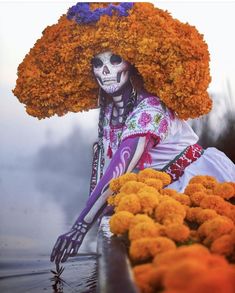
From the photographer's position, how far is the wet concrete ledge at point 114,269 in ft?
7.91

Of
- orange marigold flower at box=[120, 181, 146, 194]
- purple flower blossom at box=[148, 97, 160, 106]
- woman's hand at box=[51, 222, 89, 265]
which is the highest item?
purple flower blossom at box=[148, 97, 160, 106]

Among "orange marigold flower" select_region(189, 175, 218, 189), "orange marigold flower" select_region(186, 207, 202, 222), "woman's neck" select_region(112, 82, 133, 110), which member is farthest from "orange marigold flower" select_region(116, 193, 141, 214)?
"woman's neck" select_region(112, 82, 133, 110)

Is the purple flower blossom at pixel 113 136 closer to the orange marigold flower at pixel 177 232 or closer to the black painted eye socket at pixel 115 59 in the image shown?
the black painted eye socket at pixel 115 59

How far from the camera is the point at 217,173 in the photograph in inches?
199

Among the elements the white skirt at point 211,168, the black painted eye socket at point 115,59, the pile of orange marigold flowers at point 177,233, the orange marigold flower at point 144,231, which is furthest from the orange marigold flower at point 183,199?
the black painted eye socket at point 115,59

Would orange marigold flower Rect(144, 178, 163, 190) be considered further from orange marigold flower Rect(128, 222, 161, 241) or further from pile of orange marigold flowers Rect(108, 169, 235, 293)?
orange marigold flower Rect(128, 222, 161, 241)

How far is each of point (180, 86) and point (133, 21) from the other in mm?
721

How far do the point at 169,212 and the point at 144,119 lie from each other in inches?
66.3

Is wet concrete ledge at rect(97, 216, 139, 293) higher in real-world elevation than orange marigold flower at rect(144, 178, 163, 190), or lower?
lower

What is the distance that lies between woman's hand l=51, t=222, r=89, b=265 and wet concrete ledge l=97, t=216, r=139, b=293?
1225 millimetres

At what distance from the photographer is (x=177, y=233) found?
3.01 m

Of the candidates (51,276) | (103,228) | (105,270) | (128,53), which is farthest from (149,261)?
(128,53)

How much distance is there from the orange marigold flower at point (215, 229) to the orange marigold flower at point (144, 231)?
1.03 feet

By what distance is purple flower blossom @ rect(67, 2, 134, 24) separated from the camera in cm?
480
